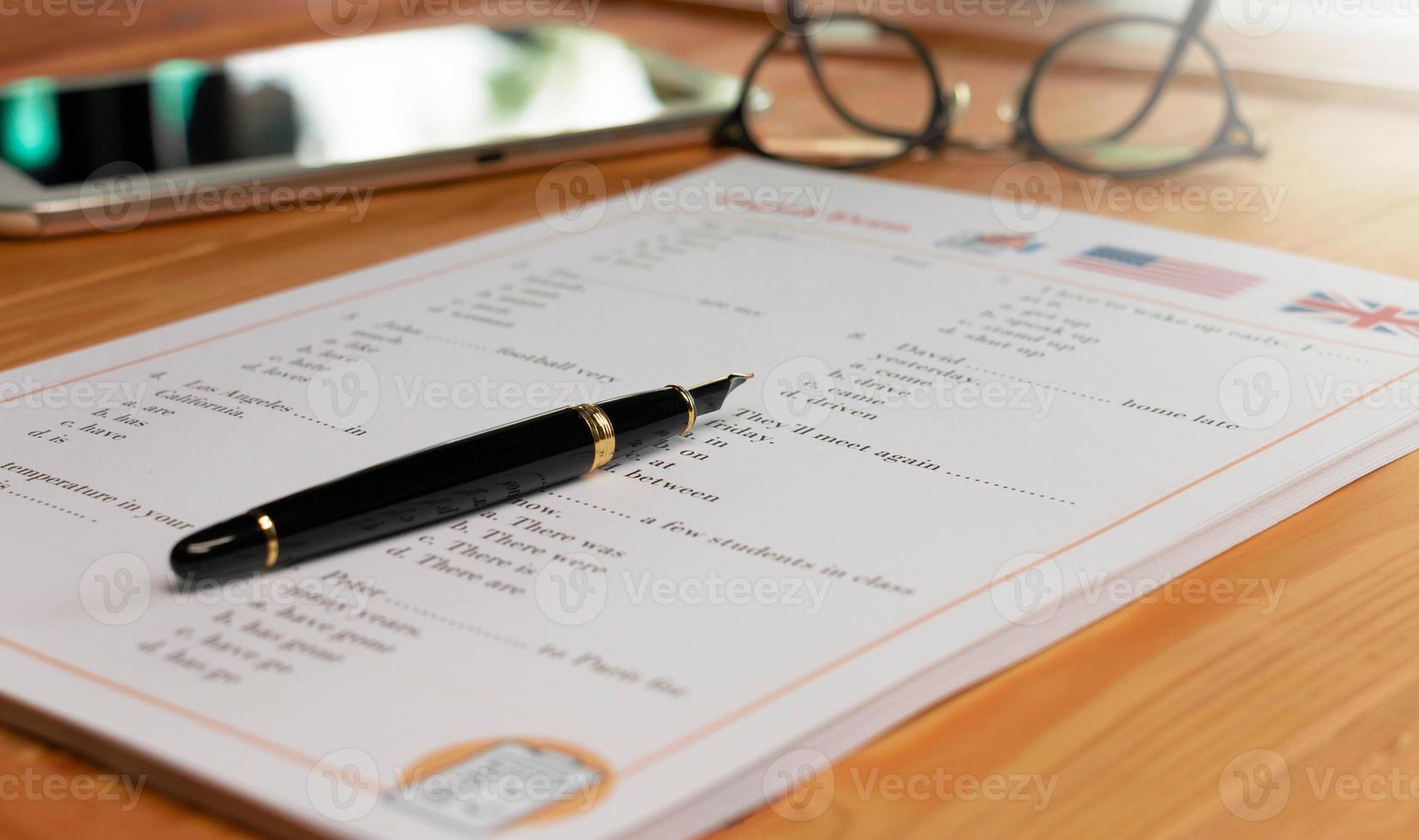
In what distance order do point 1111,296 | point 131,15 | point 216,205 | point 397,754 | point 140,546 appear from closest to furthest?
point 397,754 → point 140,546 → point 1111,296 → point 216,205 → point 131,15

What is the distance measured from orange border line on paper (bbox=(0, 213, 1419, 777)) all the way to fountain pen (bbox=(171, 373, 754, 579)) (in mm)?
54

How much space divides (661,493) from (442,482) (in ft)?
0.26

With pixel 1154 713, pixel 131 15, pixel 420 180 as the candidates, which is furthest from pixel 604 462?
pixel 131 15

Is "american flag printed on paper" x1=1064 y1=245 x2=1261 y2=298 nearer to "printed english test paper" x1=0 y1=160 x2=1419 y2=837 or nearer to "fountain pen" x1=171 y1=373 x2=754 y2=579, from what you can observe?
"printed english test paper" x1=0 y1=160 x2=1419 y2=837

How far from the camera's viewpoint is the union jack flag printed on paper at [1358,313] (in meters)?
0.64

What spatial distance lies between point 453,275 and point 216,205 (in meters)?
0.21

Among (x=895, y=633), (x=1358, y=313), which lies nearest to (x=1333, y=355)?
(x=1358, y=313)

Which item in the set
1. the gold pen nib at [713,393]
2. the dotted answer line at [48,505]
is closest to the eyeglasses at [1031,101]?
the gold pen nib at [713,393]

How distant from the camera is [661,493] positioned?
1.62ft

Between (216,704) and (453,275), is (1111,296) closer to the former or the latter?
(453,275)

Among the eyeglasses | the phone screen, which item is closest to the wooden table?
the phone screen

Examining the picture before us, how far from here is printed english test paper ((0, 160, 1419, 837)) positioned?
361 millimetres

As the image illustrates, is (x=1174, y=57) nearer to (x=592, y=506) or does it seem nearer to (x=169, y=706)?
(x=592, y=506)

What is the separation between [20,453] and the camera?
525 millimetres
